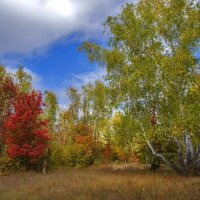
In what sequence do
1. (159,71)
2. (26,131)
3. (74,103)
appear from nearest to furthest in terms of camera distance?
(159,71) < (26,131) < (74,103)

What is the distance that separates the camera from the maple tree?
28.6 metres

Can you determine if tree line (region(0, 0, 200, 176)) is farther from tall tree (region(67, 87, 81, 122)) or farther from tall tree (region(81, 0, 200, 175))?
tall tree (region(67, 87, 81, 122))

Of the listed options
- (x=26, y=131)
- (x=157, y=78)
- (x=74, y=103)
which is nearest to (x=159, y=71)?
(x=157, y=78)

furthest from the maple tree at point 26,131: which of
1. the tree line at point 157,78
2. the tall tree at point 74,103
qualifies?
the tall tree at point 74,103

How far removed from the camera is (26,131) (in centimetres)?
2895

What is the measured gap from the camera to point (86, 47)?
2203cm

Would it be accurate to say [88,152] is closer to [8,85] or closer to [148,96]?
[8,85]

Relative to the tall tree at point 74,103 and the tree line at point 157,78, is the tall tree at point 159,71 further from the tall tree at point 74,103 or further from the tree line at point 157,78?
the tall tree at point 74,103

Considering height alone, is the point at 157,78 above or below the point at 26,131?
above

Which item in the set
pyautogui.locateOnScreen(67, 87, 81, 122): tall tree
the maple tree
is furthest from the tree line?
pyautogui.locateOnScreen(67, 87, 81, 122): tall tree

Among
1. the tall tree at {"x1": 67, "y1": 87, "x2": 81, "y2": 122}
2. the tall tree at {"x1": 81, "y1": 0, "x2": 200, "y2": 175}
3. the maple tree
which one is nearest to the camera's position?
the tall tree at {"x1": 81, "y1": 0, "x2": 200, "y2": 175}

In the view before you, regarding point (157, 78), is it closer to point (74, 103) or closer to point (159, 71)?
point (159, 71)

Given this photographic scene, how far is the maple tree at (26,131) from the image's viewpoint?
28.6 meters

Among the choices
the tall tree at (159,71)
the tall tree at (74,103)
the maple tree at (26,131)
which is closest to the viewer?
the tall tree at (159,71)
